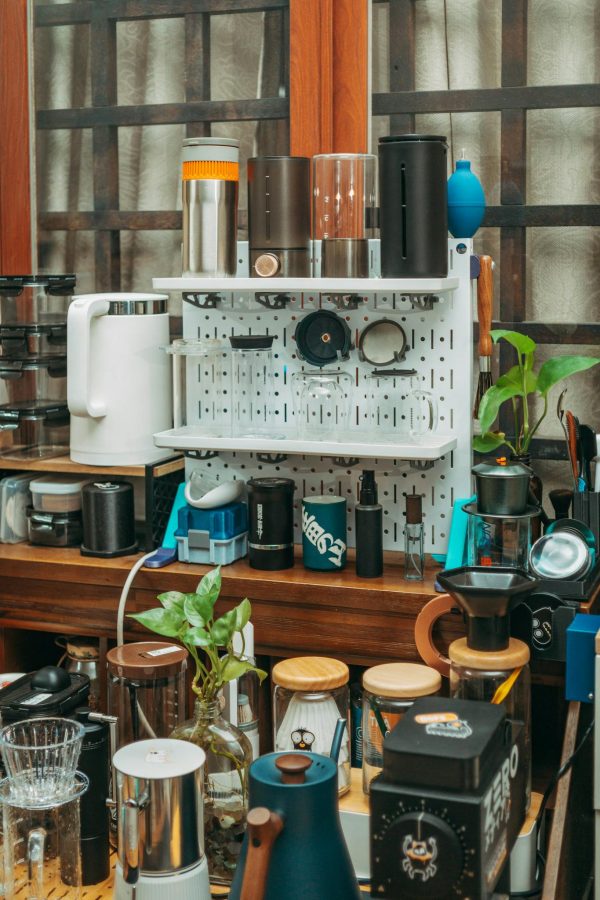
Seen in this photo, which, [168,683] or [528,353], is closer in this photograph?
[168,683]

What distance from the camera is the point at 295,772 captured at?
137 cm

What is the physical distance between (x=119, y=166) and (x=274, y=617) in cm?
127

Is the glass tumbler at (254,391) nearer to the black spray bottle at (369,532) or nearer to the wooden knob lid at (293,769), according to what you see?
the black spray bottle at (369,532)

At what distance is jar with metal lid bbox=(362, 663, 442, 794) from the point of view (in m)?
1.73

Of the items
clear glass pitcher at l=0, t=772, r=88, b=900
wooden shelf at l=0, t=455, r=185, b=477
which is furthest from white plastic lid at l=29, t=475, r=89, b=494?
clear glass pitcher at l=0, t=772, r=88, b=900

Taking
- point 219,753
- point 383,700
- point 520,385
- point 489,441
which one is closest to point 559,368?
point 520,385

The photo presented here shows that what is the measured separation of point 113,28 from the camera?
289cm

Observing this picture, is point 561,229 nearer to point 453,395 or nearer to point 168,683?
point 453,395

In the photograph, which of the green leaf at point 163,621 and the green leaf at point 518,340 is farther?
the green leaf at point 518,340

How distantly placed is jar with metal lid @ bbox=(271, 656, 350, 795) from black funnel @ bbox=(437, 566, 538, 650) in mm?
216

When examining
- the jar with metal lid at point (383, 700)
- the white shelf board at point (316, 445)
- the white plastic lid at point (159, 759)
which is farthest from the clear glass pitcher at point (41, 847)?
the white shelf board at point (316, 445)

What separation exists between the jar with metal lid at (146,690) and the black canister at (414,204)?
96cm

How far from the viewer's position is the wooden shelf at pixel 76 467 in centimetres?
260

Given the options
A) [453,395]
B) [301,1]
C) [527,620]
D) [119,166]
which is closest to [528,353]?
[453,395]
